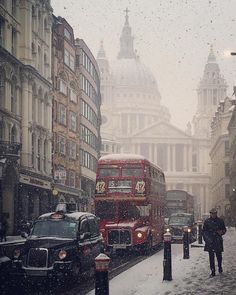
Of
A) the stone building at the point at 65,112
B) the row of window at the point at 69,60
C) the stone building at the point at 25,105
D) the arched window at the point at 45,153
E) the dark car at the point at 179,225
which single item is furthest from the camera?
the row of window at the point at 69,60

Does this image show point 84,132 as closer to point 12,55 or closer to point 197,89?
point 12,55

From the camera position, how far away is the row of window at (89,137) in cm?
6785

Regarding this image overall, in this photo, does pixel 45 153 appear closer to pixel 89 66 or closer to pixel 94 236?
pixel 89 66

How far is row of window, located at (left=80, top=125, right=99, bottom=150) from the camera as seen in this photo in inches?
2671

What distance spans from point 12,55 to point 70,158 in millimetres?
19847

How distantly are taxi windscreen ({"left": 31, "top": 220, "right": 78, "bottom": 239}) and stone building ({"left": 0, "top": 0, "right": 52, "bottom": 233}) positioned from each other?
863 inches

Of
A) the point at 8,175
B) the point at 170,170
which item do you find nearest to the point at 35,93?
the point at 8,175

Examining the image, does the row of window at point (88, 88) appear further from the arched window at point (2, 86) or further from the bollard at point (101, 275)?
the bollard at point (101, 275)

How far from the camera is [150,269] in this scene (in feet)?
64.1

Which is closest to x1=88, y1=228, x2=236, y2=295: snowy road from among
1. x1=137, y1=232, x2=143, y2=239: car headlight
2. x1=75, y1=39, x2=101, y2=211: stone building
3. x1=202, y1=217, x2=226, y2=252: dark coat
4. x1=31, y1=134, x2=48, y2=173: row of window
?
x1=202, y1=217, x2=226, y2=252: dark coat

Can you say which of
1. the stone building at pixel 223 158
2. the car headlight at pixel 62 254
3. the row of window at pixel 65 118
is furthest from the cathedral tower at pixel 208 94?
the car headlight at pixel 62 254

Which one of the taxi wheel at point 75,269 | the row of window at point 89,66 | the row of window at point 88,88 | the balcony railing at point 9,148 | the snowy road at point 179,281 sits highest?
the row of window at point 89,66

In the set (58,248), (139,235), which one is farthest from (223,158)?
(58,248)

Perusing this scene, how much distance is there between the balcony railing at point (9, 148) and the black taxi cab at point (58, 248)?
22.0m
